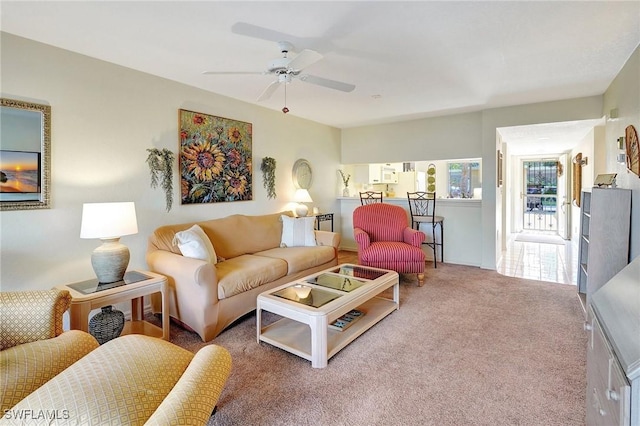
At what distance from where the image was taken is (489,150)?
15.3ft

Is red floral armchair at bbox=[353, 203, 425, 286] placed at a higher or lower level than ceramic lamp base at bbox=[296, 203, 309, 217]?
lower

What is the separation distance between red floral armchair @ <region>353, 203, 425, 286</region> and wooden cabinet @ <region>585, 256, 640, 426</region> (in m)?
2.34

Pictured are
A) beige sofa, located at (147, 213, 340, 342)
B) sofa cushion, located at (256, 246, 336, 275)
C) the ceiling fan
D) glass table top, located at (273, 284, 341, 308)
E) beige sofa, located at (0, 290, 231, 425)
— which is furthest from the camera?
sofa cushion, located at (256, 246, 336, 275)

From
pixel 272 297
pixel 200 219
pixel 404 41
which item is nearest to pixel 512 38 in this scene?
pixel 404 41

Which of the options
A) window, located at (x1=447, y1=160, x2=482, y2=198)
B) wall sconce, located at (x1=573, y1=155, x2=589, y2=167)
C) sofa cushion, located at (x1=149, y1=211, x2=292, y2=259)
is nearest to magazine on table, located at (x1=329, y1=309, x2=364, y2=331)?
sofa cushion, located at (x1=149, y1=211, x2=292, y2=259)

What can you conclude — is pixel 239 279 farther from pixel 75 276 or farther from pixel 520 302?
pixel 520 302

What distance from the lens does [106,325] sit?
2410 mm

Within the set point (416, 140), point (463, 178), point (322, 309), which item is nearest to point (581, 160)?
point (463, 178)

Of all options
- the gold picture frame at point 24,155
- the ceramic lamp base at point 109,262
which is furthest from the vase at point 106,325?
the gold picture frame at point 24,155

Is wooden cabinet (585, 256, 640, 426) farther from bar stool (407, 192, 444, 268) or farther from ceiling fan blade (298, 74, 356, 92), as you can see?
bar stool (407, 192, 444, 268)

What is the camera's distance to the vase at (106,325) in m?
2.38

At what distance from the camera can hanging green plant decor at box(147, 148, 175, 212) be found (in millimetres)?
3271

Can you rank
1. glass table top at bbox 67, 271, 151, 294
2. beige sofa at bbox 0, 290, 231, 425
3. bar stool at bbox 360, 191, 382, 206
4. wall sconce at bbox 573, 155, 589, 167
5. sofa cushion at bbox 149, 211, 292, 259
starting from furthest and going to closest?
wall sconce at bbox 573, 155, 589, 167 < bar stool at bbox 360, 191, 382, 206 < sofa cushion at bbox 149, 211, 292, 259 < glass table top at bbox 67, 271, 151, 294 < beige sofa at bbox 0, 290, 231, 425

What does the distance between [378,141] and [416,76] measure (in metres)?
2.54
